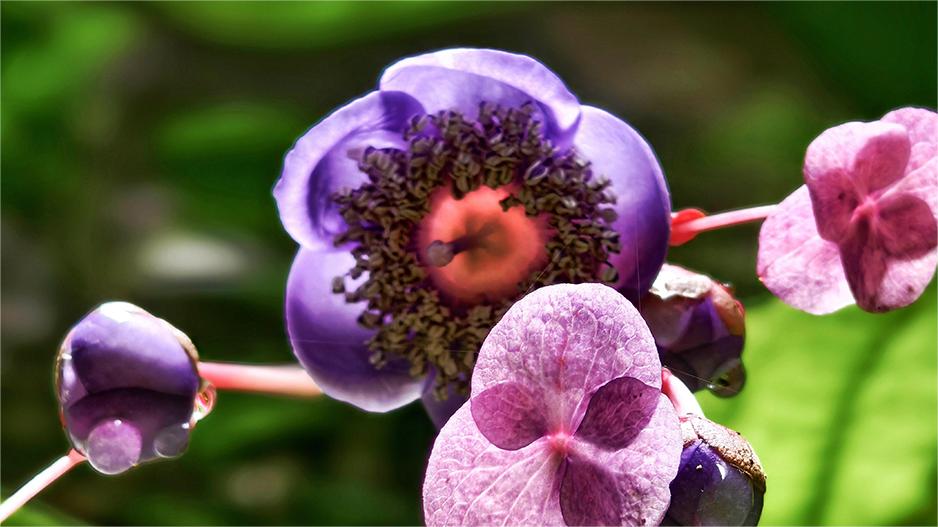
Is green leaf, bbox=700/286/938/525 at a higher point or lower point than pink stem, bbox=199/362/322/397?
lower

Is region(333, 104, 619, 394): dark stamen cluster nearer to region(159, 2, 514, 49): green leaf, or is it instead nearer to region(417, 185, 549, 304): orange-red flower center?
region(417, 185, 549, 304): orange-red flower center

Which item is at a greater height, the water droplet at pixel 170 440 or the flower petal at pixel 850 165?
the flower petal at pixel 850 165

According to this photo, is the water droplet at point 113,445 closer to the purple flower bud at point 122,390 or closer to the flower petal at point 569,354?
the purple flower bud at point 122,390

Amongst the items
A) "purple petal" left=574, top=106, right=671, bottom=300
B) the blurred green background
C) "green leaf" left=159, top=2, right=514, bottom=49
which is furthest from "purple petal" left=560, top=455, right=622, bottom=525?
"green leaf" left=159, top=2, right=514, bottom=49

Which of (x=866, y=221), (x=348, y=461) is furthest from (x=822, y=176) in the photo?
(x=348, y=461)

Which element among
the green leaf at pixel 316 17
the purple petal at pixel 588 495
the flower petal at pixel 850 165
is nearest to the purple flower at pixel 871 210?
the flower petal at pixel 850 165
